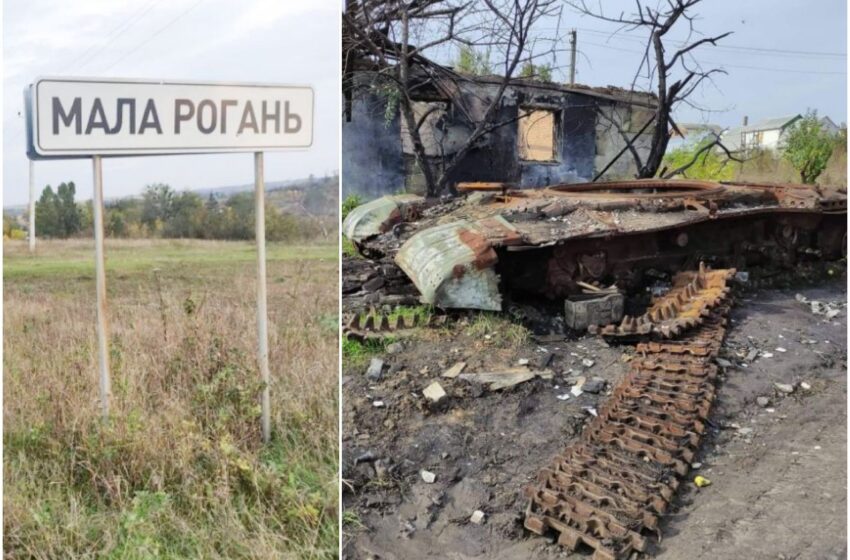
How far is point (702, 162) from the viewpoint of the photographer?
757 centimetres

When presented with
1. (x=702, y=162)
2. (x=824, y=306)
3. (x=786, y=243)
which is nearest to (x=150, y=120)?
(x=824, y=306)

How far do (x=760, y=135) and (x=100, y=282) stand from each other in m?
5.68

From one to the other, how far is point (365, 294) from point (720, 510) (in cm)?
265

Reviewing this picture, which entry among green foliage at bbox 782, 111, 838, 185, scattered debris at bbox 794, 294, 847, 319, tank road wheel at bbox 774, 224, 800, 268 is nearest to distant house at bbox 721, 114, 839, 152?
green foliage at bbox 782, 111, 838, 185

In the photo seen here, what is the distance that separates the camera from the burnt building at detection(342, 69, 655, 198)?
7.73m

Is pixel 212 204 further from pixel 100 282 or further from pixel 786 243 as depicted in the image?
pixel 786 243

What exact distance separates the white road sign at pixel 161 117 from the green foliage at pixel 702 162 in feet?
19.4

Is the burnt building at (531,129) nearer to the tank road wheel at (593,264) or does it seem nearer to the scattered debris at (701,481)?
the tank road wheel at (593,264)

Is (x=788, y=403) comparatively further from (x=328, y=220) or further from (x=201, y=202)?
(x=201, y=202)

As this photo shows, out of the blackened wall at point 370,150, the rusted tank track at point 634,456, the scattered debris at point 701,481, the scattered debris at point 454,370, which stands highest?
the blackened wall at point 370,150

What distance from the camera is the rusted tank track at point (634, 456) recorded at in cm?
210

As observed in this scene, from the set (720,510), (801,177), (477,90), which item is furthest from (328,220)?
(477,90)

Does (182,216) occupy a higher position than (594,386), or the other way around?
(182,216)

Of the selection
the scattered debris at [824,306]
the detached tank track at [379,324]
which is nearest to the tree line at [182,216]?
the detached tank track at [379,324]
